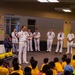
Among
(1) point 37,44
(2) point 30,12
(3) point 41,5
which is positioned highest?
(3) point 41,5

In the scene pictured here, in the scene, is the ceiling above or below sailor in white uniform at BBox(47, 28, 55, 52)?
above

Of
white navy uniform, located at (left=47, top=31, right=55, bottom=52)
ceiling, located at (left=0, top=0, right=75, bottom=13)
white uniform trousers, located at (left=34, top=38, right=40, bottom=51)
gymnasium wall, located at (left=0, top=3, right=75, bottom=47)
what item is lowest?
white uniform trousers, located at (left=34, top=38, right=40, bottom=51)

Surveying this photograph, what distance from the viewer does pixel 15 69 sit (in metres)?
5.16

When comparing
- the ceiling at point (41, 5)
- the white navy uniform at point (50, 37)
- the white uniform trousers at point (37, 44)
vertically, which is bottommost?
the white uniform trousers at point (37, 44)

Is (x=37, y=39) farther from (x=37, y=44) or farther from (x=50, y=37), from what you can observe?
(x=50, y=37)

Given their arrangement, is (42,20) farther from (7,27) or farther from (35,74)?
(35,74)

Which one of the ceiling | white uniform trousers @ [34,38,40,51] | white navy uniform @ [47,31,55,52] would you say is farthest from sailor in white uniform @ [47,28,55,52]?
the ceiling

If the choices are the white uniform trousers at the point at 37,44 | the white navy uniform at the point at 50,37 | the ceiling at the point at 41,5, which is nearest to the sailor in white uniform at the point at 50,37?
the white navy uniform at the point at 50,37

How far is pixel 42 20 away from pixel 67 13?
3.26 meters

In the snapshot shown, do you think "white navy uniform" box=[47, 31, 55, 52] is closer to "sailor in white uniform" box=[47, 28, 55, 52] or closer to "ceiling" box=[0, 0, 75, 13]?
"sailor in white uniform" box=[47, 28, 55, 52]

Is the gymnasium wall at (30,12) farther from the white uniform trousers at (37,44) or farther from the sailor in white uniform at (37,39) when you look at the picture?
the white uniform trousers at (37,44)

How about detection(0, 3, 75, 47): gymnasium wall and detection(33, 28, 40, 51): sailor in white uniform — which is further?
detection(33, 28, 40, 51): sailor in white uniform

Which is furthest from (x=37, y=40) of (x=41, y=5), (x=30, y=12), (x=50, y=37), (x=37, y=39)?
(x=41, y=5)

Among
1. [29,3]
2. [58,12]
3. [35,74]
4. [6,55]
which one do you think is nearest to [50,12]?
[58,12]
